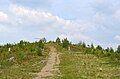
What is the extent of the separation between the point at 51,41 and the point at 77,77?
282 feet

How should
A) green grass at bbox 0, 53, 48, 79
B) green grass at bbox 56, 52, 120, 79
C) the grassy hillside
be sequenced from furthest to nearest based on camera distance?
the grassy hillside
green grass at bbox 0, 53, 48, 79
green grass at bbox 56, 52, 120, 79

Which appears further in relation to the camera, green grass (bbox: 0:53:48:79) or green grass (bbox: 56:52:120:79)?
green grass (bbox: 0:53:48:79)

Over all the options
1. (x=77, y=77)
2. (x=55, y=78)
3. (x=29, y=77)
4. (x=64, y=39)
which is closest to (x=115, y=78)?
(x=77, y=77)

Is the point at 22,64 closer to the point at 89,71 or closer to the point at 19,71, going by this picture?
the point at 19,71

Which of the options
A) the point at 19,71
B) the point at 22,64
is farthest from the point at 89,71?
the point at 22,64

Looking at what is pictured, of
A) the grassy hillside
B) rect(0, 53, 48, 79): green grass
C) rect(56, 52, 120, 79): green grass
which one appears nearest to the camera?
rect(56, 52, 120, 79): green grass

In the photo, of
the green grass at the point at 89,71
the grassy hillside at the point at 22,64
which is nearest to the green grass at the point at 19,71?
the grassy hillside at the point at 22,64

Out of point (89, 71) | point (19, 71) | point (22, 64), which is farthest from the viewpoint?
point (22, 64)

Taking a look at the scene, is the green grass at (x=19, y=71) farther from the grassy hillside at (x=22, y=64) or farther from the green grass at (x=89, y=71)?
the green grass at (x=89, y=71)

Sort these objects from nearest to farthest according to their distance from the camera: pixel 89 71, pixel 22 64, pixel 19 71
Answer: pixel 89 71 < pixel 19 71 < pixel 22 64

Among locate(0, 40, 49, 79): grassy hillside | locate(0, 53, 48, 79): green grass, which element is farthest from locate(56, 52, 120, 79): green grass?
locate(0, 40, 49, 79): grassy hillside

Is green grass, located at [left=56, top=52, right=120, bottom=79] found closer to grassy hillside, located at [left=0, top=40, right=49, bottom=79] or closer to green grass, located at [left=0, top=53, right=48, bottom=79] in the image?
green grass, located at [left=0, top=53, right=48, bottom=79]

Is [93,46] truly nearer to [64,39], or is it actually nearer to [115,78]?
[64,39]

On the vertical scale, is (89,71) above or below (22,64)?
below
